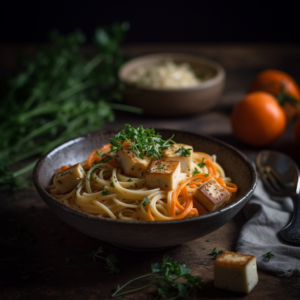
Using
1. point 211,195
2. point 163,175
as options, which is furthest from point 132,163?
point 211,195

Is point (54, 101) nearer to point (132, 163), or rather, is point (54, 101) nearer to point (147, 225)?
point (132, 163)

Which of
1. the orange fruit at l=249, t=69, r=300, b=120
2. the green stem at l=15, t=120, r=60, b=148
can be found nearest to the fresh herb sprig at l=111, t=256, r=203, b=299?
the green stem at l=15, t=120, r=60, b=148

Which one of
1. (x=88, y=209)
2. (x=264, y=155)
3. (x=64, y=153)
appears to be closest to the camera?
(x=88, y=209)

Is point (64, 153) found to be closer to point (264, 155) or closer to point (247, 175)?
point (247, 175)

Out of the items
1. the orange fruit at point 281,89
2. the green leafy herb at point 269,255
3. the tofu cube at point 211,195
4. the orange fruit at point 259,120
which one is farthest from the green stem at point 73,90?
the green leafy herb at point 269,255

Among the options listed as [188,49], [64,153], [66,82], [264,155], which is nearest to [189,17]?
[188,49]
